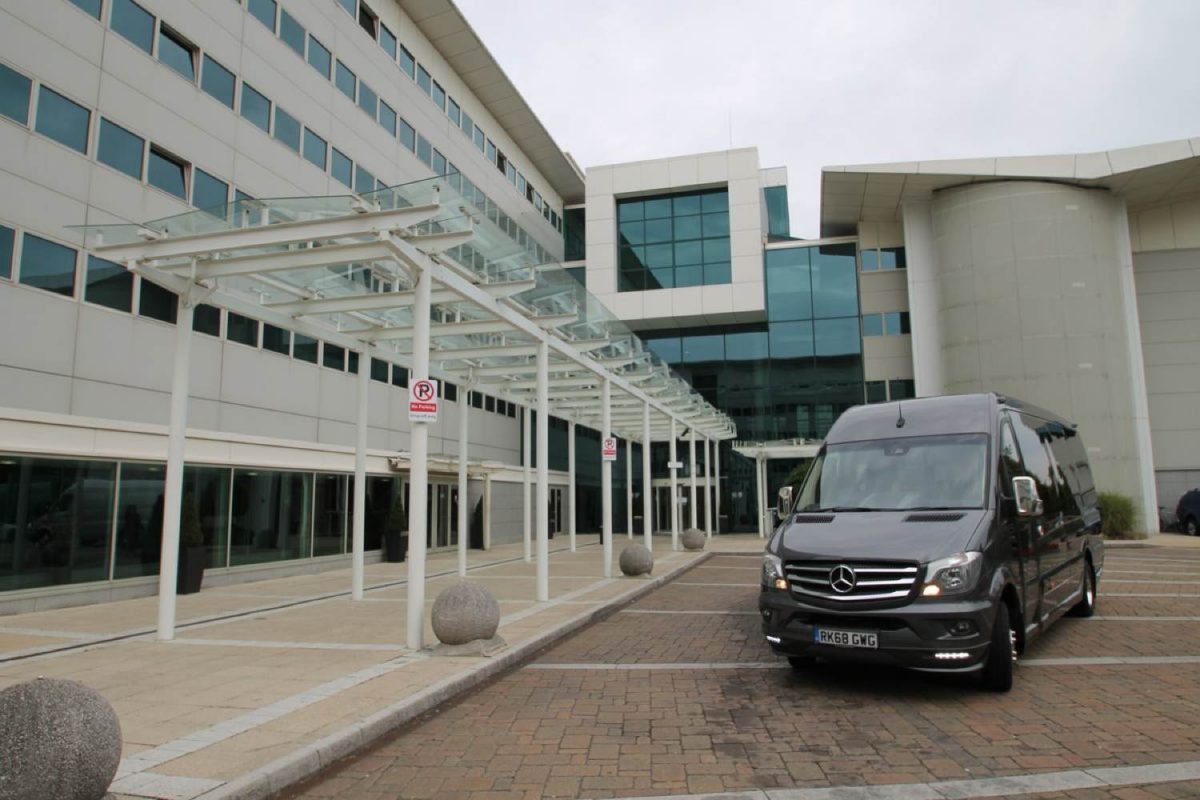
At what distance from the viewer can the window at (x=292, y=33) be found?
19453mm

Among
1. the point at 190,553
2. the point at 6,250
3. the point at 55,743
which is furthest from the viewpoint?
the point at 190,553

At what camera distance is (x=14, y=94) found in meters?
12.5

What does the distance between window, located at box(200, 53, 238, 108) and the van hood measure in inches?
635

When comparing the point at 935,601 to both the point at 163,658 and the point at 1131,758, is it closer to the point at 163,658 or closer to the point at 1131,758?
the point at 1131,758

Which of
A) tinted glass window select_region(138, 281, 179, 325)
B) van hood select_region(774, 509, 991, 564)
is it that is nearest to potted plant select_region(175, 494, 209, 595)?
tinted glass window select_region(138, 281, 179, 325)

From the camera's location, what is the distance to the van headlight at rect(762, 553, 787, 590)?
265 inches

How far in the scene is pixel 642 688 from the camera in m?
6.91

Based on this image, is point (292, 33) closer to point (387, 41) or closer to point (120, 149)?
point (387, 41)

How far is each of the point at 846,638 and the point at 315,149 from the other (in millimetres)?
19100

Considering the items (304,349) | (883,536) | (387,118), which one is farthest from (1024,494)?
(387,118)

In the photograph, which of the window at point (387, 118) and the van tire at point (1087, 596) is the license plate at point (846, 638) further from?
the window at point (387, 118)

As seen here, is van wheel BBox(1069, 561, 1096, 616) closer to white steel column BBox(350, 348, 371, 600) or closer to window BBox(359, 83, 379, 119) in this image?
white steel column BBox(350, 348, 371, 600)

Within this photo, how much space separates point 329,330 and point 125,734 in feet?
24.3

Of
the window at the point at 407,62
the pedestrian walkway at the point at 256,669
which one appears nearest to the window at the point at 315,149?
the window at the point at 407,62
